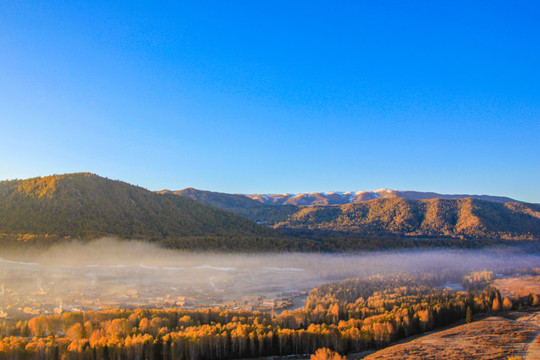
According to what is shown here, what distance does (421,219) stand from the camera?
5595 inches

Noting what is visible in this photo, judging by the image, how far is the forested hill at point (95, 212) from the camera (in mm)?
59125

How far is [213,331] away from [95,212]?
47.0 metres

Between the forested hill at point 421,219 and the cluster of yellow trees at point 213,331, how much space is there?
272ft

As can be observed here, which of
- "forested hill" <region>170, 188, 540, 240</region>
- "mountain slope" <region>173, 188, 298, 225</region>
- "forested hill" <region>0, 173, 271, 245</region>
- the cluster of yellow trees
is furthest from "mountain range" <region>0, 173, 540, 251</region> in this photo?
the cluster of yellow trees

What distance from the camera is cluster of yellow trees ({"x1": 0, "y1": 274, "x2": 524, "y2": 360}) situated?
A: 25.0 m

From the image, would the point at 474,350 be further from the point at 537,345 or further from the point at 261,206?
the point at 261,206

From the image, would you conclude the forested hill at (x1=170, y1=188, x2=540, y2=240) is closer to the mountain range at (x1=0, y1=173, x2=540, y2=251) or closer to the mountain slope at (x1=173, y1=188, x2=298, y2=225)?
the mountain range at (x1=0, y1=173, x2=540, y2=251)

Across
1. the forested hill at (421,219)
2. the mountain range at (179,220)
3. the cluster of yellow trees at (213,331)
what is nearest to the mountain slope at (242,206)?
the forested hill at (421,219)

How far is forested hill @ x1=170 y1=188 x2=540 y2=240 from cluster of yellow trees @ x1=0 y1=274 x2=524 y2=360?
83039 mm

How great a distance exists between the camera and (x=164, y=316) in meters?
32.4

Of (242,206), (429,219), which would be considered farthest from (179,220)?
(242,206)

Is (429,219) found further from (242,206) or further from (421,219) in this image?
(242,206)

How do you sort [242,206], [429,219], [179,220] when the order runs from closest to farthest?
[179,220], [429,219], [242,206]

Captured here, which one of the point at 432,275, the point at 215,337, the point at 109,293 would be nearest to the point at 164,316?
the point at 215,337
